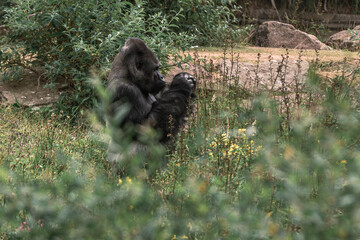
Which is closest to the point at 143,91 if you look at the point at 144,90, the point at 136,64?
the point at 144,90

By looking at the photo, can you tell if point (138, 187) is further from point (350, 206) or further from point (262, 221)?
point (350, 206)

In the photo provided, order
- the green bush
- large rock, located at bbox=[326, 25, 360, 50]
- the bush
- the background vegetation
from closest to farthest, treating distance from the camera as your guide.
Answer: the background vegetation → the bush → the green bush → large rock, located at bbox=[326, 25, 360, 50]

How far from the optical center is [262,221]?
4.90 ft

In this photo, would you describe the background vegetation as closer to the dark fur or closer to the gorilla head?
the dark fur

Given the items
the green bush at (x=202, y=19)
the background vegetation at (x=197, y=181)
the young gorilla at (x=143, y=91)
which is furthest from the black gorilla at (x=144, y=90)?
the green bush at (x=202, y=19)

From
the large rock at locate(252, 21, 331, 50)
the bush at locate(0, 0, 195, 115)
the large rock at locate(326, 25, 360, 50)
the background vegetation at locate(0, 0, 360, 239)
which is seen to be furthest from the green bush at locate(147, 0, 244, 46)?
the background vegetation at locate(0, 0, 360, 239)

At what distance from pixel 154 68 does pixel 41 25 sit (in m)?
3.05

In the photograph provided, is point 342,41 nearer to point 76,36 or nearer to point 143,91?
point 76,36

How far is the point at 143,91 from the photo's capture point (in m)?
3.63

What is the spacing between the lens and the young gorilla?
3.41 metres

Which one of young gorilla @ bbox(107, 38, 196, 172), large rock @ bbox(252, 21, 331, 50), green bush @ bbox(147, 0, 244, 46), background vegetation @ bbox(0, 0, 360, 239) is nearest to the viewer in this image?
background vegetation @ bbox(0, 0, 360, 239)

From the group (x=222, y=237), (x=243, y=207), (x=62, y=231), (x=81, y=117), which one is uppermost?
(x=243, y=207)

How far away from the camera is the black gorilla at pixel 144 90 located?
341 cm

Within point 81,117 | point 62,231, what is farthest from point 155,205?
point 81,117
